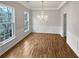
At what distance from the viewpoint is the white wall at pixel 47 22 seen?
10.8 m

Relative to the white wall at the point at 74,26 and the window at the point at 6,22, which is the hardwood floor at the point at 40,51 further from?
the window at the point at 6,22

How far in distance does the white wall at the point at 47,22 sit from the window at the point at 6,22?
215 inches

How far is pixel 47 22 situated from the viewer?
1104 cm

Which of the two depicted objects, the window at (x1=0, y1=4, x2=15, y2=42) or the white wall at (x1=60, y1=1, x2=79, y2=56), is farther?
the window at (x1=0, y1=4, x2=15, y2=42)

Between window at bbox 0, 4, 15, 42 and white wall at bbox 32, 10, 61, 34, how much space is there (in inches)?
215

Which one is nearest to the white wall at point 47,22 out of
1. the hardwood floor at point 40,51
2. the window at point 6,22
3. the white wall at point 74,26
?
the hardwood floor at point 40,51

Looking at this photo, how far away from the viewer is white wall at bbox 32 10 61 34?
10.8 meters

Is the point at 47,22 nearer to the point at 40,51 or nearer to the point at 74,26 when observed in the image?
the point at 74,26

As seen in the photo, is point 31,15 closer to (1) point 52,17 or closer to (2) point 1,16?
(1) point 52,17

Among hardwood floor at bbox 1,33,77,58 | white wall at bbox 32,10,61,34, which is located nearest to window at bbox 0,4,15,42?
hardwood floor at bbox 1,33,77,58

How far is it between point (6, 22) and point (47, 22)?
21.0ft

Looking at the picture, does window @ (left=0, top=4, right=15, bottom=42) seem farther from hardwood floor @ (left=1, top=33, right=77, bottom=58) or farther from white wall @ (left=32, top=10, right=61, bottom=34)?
white wall @ (left=32, top=10, right=61, bottom=34)

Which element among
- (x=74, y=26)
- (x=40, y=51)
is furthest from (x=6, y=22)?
(x=74, y=26)

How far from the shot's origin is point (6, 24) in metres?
5.15
